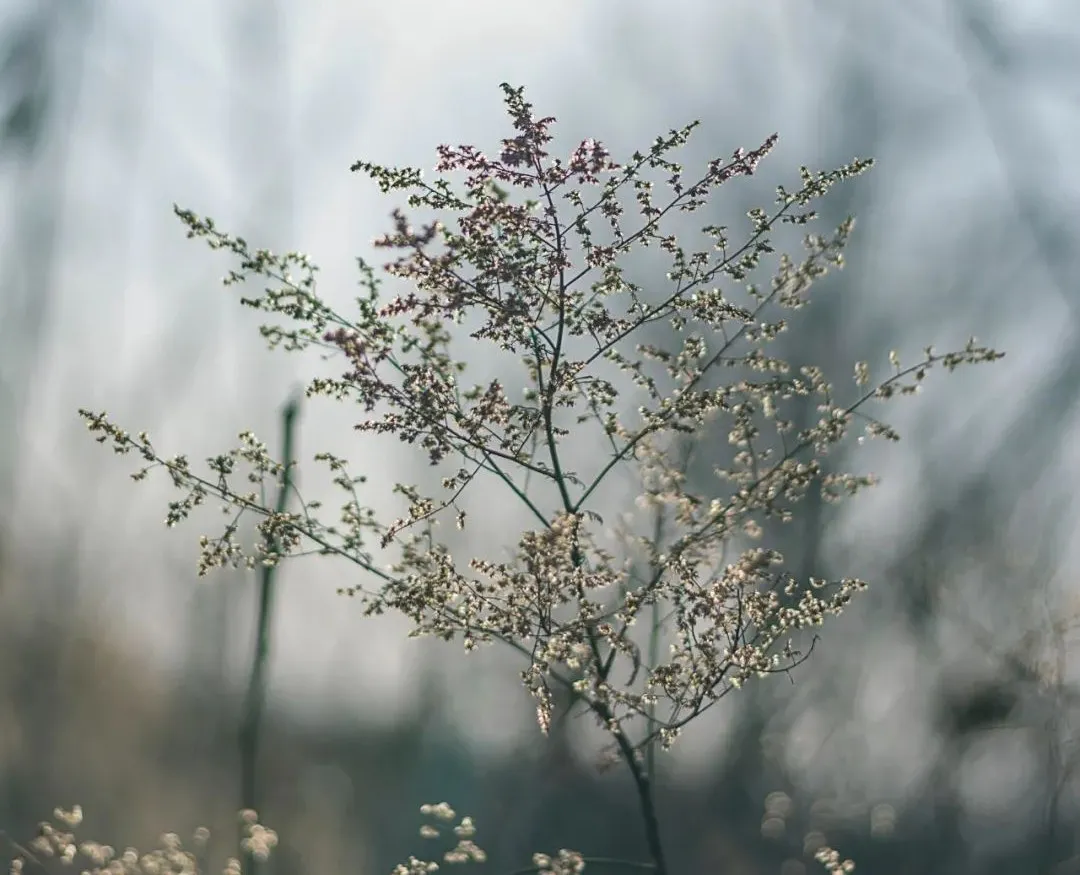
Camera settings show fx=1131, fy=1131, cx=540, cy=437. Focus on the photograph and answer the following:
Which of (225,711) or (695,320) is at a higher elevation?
(225,711)

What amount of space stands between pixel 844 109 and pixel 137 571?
16.4ft

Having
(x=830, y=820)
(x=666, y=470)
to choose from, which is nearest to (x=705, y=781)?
(x=830, y=820)

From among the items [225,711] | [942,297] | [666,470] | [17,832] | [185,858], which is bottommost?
[185,858]

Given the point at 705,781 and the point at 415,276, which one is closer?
the point at 415,276

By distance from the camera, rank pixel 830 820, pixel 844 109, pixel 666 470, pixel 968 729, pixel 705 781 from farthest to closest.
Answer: pixel 844 109
pixel 705 781
pixel 830 820
pixel 968 729
pixel 666 470

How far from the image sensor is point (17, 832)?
6.06 metres

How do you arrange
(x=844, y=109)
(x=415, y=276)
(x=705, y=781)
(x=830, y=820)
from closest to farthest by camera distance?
(x=415, y=276) < (x=830, y=820) < (x=705, y=781) < (x=844, y=109)

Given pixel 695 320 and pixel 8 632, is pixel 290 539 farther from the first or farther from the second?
pixel 8 632

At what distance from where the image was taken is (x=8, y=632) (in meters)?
5.85

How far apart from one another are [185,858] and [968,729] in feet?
13.9

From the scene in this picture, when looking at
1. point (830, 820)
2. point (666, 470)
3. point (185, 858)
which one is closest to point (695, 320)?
point (666, 470)

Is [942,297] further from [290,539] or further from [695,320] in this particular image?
[290,539]

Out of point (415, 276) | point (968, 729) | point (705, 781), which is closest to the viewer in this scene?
point (415, 276)

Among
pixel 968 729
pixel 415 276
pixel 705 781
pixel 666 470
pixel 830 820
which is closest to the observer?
pixel 415 276
